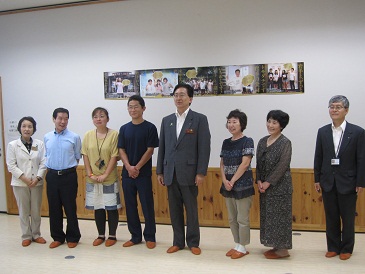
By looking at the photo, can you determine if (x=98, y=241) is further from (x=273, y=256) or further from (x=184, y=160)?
(x=273, y=256)

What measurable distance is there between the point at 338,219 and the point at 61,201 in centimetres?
282

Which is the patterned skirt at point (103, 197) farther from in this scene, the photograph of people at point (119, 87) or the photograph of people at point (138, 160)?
the photograph of people at point (119, 87)

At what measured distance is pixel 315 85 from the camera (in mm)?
4496

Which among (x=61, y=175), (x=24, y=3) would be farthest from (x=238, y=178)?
(x=24, y=3)

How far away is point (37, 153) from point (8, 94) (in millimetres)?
1803

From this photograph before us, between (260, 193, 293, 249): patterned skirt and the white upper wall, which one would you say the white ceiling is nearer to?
the white upper wall

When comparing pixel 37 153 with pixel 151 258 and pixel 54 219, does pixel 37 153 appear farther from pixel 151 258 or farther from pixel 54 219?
pixel 151 258

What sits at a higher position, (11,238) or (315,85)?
(315,85)

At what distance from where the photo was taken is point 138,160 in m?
3.98

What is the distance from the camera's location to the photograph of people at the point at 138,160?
3961mm

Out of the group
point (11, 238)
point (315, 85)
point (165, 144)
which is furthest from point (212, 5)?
point (11, 238)

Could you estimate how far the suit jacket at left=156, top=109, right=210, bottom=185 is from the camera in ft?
12.2

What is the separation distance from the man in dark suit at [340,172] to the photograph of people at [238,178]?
70 cm

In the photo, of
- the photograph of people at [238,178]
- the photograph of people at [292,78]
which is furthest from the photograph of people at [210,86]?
the photograph of people at [238,178]
